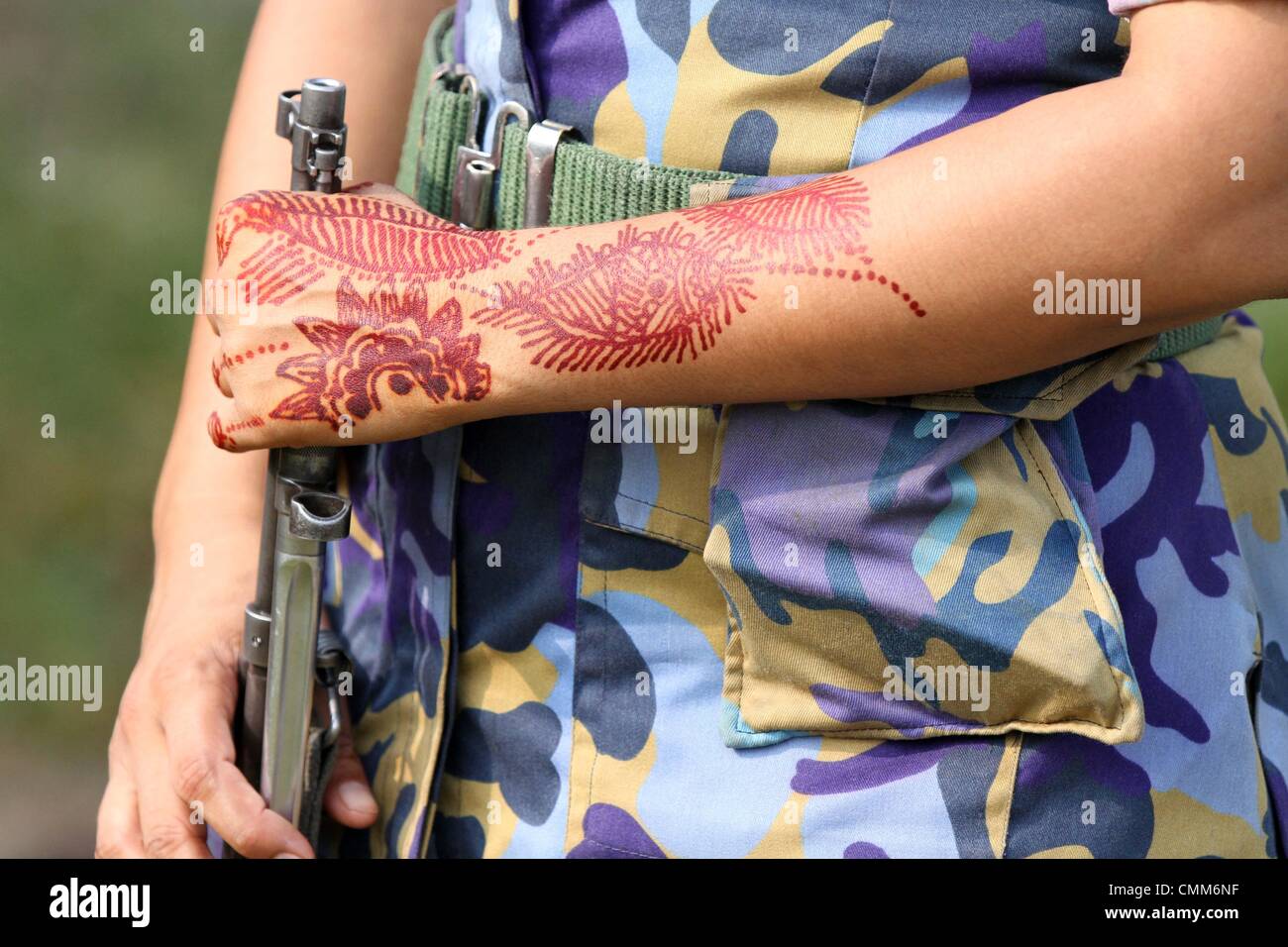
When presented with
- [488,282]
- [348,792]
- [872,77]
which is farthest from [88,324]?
[872,77]

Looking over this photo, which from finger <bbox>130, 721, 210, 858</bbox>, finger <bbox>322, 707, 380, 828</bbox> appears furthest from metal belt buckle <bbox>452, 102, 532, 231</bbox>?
finger <bbox>130, 721, 210, 858</bbox>

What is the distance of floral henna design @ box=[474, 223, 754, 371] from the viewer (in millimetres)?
952

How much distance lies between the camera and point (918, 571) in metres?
0.96

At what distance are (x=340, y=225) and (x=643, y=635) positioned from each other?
0.42m

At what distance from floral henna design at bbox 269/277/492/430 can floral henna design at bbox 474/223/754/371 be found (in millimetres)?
38

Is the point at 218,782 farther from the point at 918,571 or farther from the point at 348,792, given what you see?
the point at 918,571

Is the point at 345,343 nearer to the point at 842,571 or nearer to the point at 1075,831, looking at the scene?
the point at 842,571

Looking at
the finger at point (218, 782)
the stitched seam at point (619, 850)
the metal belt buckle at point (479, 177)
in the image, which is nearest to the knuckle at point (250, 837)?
the finger at point (218, 782)

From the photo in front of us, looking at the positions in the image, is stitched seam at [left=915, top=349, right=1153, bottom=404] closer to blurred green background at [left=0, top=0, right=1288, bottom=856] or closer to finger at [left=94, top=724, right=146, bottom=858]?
finger at [left=94, top=724, right=146, bottom=858]

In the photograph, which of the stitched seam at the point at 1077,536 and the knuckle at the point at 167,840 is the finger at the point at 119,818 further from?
the stitched seam at the point at 1077,536

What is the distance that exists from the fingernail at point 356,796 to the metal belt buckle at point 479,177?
57 centimetres

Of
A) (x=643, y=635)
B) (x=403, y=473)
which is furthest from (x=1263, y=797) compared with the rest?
(x=403, y=473)

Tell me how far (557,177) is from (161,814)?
2.38 feet

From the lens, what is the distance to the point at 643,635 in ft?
3.55
